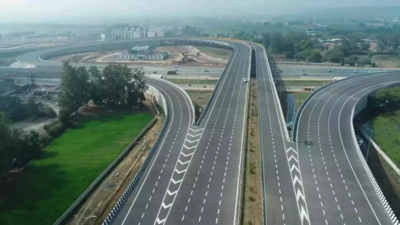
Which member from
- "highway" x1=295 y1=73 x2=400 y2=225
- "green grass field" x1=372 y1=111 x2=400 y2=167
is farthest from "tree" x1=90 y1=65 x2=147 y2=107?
"green grass field" x1=372 y1=111 x2=400 y2=167

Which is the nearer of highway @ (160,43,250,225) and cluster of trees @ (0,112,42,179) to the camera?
highway @ (160,43,250,225)

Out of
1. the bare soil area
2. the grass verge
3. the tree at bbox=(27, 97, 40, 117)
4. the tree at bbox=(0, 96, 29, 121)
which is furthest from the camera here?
the bare soil area

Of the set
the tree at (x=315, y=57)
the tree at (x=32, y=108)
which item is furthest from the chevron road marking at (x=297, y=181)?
the tree at (x=315, y=57)

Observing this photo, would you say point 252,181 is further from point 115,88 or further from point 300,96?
point 300,96

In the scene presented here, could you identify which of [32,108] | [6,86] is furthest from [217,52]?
[32,108]

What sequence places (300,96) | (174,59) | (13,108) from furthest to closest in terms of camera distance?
1. (174,59)
2. (300,96)
3. (13,108)

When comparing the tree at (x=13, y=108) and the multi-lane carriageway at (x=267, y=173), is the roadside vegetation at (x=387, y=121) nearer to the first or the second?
the multi-lane carriageway at (x=267, y=173)

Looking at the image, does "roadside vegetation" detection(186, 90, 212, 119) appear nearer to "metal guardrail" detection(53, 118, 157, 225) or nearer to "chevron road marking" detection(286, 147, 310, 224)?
"metal guardrail" detection(53, 118, 157, 225)
